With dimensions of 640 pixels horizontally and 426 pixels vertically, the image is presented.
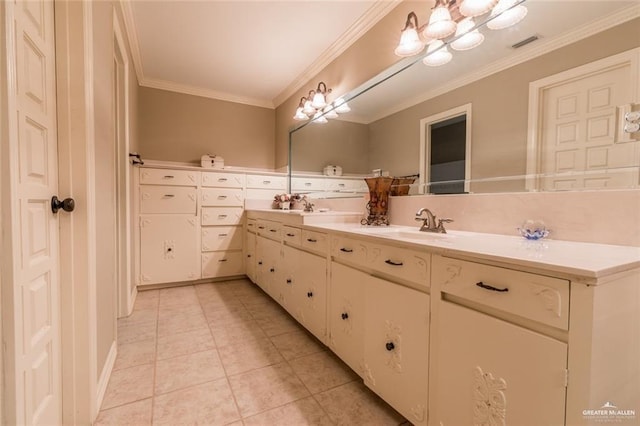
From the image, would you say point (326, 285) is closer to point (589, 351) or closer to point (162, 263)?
point (589, 351)

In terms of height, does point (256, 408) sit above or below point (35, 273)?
below

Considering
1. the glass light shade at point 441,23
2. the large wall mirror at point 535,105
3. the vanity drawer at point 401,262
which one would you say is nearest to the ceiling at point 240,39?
the glass light shade at point 441,23

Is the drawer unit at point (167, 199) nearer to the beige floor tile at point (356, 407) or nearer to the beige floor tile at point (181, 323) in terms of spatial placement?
the beige floor tile at point (181, 323)

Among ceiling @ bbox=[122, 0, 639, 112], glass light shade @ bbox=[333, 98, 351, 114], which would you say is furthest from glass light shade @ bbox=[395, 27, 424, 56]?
glass light shade @ bbox=[333, 98, 351, 114]

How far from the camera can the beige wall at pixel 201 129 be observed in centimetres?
344

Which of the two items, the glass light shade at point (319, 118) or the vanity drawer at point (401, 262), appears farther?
the glass light shade at point (319, 118)

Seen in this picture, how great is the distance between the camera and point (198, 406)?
50.9 inches

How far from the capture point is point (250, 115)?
13.1ft

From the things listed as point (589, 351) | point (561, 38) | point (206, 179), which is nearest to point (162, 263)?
point (206, 179)

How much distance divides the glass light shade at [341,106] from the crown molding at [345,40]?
17.7 inches

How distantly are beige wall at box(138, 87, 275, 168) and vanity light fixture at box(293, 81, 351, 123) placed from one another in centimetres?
103

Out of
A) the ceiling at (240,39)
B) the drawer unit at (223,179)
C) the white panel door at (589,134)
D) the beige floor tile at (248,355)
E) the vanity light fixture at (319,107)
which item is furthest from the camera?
the drawer unit at (223,179)

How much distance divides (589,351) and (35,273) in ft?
5.21

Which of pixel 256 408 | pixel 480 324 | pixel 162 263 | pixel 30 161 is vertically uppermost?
pixel 30 161
